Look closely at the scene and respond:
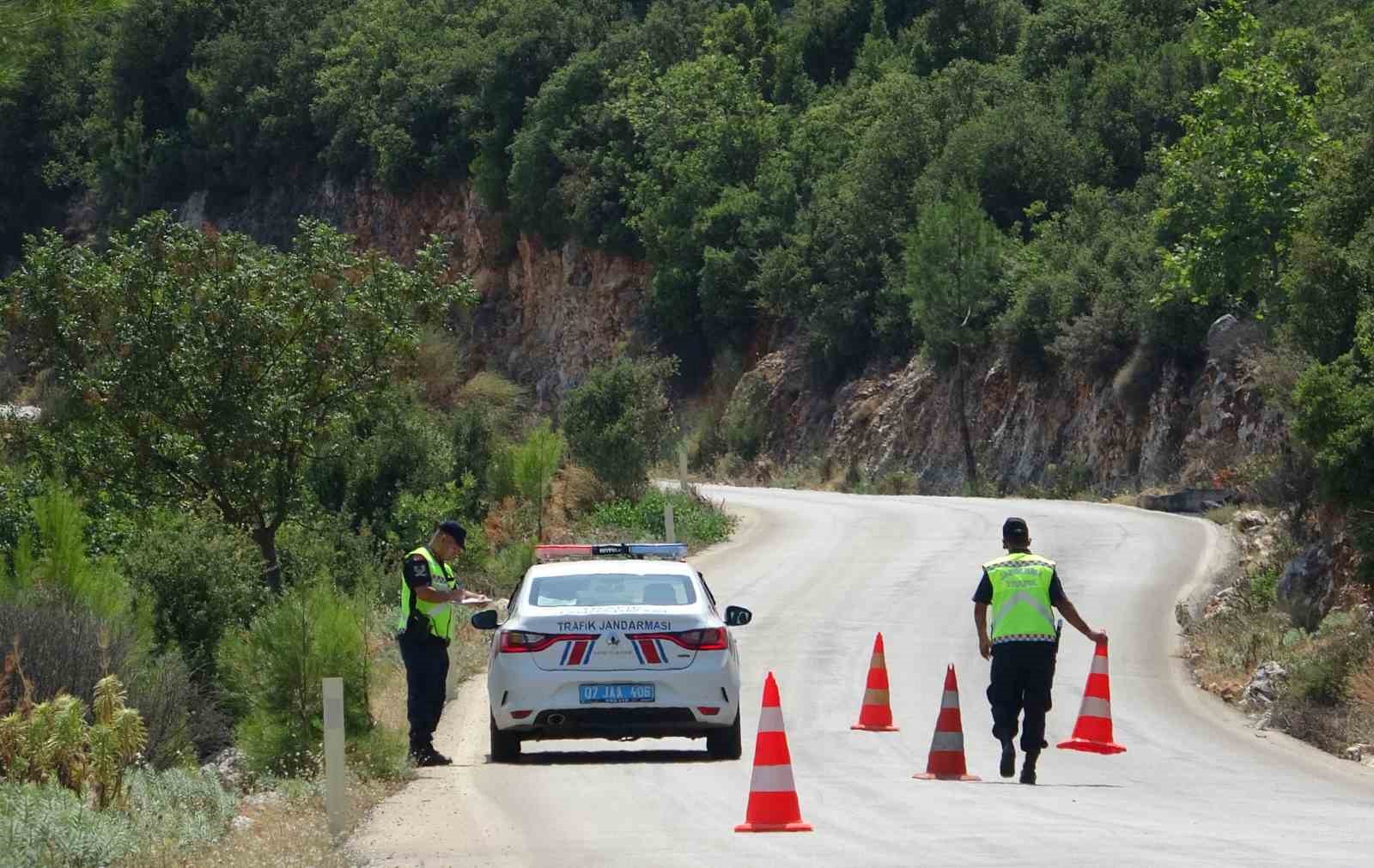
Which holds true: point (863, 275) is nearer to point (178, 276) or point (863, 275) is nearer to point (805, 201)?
point (805, 201)

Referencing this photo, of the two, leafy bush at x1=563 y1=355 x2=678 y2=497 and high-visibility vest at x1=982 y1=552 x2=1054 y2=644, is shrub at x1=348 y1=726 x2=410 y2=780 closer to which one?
high-visibility vest at x1=982 y1=552 x2=1054 y2=644

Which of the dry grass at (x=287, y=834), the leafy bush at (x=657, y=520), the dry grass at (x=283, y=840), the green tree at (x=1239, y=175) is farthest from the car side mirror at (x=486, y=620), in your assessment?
the green tree at (x=1239, y=175)

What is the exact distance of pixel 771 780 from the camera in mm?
10359

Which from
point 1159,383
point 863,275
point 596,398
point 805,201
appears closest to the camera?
point 596,398

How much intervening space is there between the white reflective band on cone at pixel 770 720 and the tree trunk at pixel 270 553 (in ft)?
51.3

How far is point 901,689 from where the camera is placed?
1875 cm

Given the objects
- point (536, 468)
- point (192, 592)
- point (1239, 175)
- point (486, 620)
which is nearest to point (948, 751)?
point (486, 620)

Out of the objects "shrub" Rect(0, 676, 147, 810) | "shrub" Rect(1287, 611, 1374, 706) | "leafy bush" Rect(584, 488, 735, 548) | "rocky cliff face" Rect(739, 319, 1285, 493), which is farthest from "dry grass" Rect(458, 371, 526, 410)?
"shrub" Rect(0, 676, 147, 810)

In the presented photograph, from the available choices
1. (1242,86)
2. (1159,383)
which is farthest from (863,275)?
(1242,86)

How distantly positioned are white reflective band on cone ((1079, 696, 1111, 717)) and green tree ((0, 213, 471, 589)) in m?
14.3

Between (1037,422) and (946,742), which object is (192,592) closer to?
(946,742)

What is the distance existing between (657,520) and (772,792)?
2386cm

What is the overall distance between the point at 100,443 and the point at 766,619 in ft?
32.7

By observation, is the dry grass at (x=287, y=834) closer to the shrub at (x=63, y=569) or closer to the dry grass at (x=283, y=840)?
the dry grass at (x=283, y=840)
